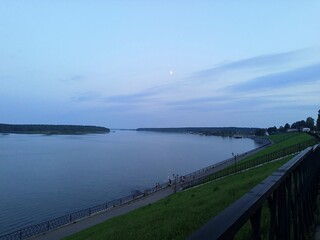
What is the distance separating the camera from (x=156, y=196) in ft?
128

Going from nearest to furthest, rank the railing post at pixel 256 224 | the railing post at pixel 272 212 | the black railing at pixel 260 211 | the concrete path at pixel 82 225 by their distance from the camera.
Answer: the black railing at pixel 260 211, the railing post at pixel 256 224, the railing post at pixel 272 212, the concrete path at pixel 82 225

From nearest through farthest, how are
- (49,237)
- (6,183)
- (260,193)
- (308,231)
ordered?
(260,193), (308,231), (49,237), (6,183)

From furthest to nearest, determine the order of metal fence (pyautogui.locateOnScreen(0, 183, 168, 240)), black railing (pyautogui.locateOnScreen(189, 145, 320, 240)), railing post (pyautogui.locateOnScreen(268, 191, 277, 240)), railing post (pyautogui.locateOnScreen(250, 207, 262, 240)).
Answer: metal fence (pyautogui.locateOnScreen(0, 183, 168, 240)) < railing post (pyautogui.locateOnScreen(268, 191, 277, 240)) < railing post (pyautogui.locateOnScreen(250, 207, 262, 240)) < black railing (pyautogui.locateOnScreen(189, 145, 320, 240))

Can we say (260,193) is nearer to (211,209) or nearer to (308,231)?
Answer: (308,231)

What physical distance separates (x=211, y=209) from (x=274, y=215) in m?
7.88

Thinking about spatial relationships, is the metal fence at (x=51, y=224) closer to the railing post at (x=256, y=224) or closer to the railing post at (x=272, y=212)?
the railing post at (x=272, y=212)

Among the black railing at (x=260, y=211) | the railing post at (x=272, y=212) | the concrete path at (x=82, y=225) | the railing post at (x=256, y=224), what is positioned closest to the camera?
the black railing at (x=260, y=211)

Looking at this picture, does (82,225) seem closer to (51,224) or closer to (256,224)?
(51,224)

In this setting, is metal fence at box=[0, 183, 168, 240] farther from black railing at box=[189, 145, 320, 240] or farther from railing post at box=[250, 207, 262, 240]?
railing post at box=[250, 207, 262, 240]

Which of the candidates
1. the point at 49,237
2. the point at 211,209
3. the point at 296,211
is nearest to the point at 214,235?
the point at 296,211

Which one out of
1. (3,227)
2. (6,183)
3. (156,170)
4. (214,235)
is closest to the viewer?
(214,235)

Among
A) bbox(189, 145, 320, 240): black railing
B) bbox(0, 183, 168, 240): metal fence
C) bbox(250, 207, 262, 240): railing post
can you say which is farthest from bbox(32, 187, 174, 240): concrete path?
bbox(250, 207, 262, 240): railing post

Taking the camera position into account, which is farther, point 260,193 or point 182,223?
point 182,223

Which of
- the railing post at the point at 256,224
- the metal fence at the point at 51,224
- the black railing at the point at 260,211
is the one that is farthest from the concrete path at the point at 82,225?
the railing post at the point at 256,224
